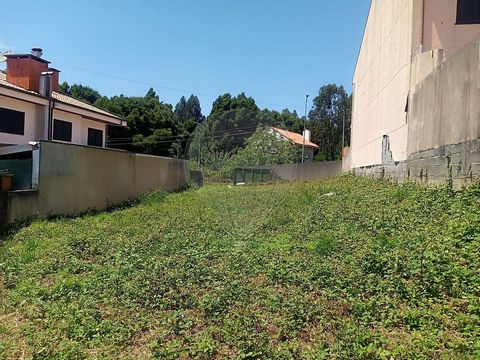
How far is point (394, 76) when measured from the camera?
1005 cm

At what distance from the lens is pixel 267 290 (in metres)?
3.77

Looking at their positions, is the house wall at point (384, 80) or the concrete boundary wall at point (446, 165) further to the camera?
the house wall at point (384, 80)

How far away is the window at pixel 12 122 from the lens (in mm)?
12977

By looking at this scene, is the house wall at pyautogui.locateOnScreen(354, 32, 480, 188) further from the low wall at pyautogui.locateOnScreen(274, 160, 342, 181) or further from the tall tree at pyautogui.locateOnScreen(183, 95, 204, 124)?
the tall tree at pyautogui.locateOnScreen(183, 95, 204, 124)

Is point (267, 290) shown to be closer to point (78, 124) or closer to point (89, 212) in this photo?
point (89, 212)

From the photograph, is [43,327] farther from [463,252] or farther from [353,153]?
[353,153]

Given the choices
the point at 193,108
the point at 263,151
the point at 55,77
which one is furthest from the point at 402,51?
the point at 193,108

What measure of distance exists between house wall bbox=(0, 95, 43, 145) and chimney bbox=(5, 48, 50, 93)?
1291mm

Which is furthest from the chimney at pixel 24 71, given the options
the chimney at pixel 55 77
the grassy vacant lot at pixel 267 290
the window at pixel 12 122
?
the grassy vacant lot at pixel 267 290

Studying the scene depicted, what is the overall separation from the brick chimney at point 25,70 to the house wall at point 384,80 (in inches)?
505

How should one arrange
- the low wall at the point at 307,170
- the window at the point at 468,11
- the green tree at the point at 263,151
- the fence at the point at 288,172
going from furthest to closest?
1. the low wall at the point at 307,170
2. the fence at the point at 288,172
3. the green tree at the point at 263,151
4. the window at the point at 468,11

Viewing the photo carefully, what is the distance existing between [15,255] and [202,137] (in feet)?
35.9

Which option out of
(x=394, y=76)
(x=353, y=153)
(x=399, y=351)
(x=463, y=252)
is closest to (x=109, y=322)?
(x=399, y=351)

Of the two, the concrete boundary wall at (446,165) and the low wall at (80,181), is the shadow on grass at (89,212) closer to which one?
the low wall at (80,181)
